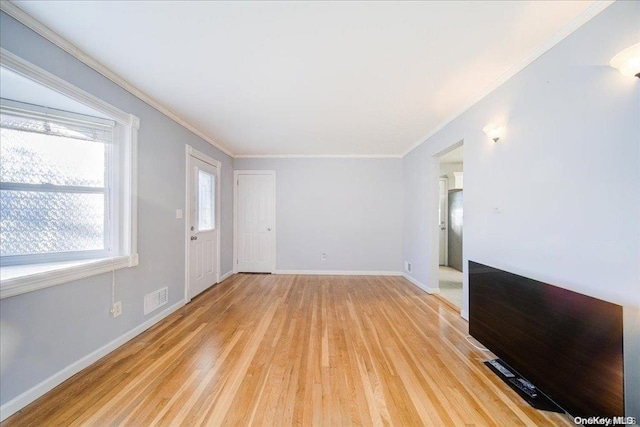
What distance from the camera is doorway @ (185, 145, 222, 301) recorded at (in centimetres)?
323

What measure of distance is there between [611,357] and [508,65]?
6.95ft

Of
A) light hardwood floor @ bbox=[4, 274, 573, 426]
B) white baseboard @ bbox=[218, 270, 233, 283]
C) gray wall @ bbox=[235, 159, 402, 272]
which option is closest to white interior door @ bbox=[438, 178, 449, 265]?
gray wall @ bbox=[235, 159, 402, 272]

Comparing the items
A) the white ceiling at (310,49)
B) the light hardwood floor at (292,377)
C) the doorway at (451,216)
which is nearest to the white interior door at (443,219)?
the doorway at (451,216)

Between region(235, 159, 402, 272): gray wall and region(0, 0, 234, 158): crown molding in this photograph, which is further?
region(235, 159, 402, 272): gray wall

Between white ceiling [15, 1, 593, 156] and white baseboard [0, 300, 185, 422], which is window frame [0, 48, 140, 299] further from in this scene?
white baseboard [0, 300, 185, 422]

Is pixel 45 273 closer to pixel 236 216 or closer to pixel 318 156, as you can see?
pixel 236 216

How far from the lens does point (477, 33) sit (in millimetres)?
1572

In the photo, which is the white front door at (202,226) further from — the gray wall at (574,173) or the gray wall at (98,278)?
the gray wall at (574,173)

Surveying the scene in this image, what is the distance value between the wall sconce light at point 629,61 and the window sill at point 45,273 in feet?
11.8

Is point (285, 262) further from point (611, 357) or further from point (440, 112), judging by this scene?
point (611, 357)

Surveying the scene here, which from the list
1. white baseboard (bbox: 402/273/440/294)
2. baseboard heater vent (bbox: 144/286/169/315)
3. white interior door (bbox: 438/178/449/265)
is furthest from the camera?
white interior door (bbox: 438/178/449/265)

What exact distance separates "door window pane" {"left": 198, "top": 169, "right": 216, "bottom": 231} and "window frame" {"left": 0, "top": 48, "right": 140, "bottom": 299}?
133 cm
